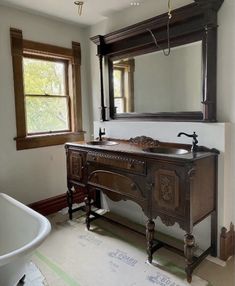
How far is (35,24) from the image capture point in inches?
117

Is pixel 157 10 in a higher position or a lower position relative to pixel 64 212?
higher

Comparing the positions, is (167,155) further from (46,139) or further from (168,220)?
(46,139)

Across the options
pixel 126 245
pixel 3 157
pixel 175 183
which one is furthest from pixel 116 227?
pixel 3 157

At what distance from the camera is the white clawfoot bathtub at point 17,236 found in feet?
5.24

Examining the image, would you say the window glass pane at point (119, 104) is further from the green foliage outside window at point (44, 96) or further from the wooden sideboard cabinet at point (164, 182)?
the green foliage outside window at point (44, 96)

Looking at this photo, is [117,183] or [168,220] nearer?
[168,220]

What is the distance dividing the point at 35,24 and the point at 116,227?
2477 millimetres

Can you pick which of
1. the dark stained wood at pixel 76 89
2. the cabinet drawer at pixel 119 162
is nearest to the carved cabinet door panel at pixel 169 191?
the cabinet drawer at pixel 119 162

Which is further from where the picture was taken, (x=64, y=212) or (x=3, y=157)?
(x=64, y=212)

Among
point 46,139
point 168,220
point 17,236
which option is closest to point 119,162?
point 168,220

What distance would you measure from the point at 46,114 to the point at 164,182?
1.89 meters

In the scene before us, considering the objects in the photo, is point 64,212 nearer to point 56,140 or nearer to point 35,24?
point 56,140

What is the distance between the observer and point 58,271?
209 centimetres

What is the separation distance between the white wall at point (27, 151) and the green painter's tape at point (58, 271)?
92cm
